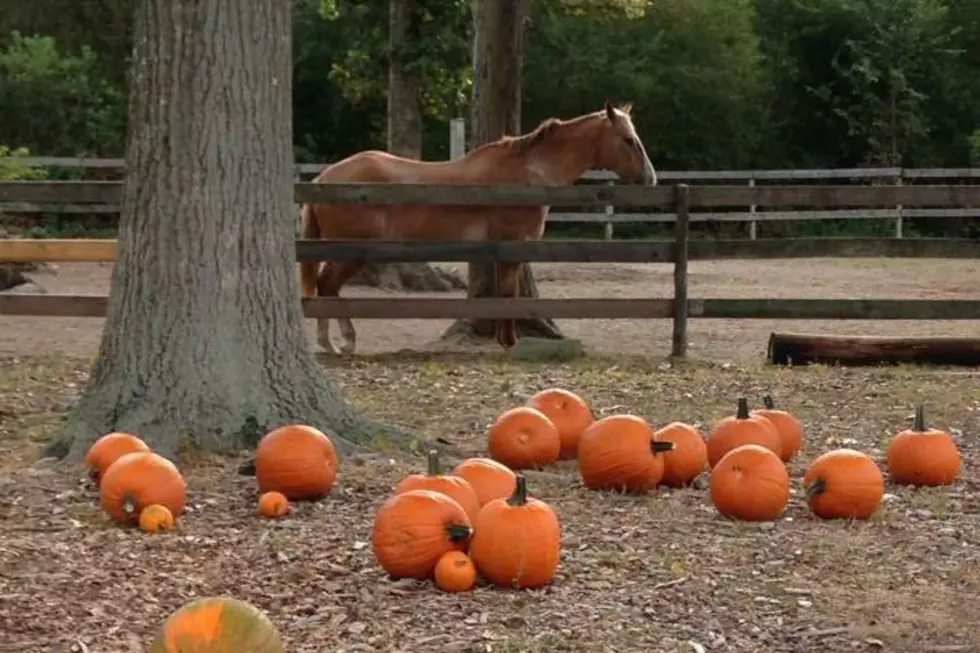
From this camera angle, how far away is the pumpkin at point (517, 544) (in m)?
4.54

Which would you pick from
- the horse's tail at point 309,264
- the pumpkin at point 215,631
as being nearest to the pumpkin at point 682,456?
the pumpkin at point 215,631

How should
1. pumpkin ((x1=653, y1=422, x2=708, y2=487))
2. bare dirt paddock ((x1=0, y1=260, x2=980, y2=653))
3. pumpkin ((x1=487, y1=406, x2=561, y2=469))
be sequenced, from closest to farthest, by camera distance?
bare dirt paddock ((x1=0, y1=260, x2=980, y2=653)) < pumpkin ((x1=653, y1=422, x2=708, y2=487)) < pumpkin ((x1=487, y1=406, x2=561, y2=469))

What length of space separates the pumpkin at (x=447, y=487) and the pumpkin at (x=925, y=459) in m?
2.19

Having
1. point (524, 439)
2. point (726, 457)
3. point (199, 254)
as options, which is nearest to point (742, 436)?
point (726, 457)

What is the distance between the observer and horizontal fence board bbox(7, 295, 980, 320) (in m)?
11.2

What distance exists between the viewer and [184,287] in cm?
663

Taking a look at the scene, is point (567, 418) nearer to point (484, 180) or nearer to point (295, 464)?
point (295, 464)

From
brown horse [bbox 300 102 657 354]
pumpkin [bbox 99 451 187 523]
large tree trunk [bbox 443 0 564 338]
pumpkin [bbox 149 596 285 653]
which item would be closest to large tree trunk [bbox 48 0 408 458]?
pumpkin [bbox 99 451 187 523]

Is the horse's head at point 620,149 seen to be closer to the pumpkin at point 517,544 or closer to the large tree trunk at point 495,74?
the large tree trunk at point 495,74

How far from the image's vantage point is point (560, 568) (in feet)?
16.0

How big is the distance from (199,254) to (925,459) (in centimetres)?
318

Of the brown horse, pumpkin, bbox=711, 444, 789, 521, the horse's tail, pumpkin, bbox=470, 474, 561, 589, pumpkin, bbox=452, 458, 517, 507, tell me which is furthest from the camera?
the horse's tail

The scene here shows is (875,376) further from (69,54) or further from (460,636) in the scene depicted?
(69,54)

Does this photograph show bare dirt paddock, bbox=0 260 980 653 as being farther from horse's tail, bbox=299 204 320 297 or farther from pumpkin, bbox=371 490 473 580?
horse's tail, bbox=299 204 320 297
